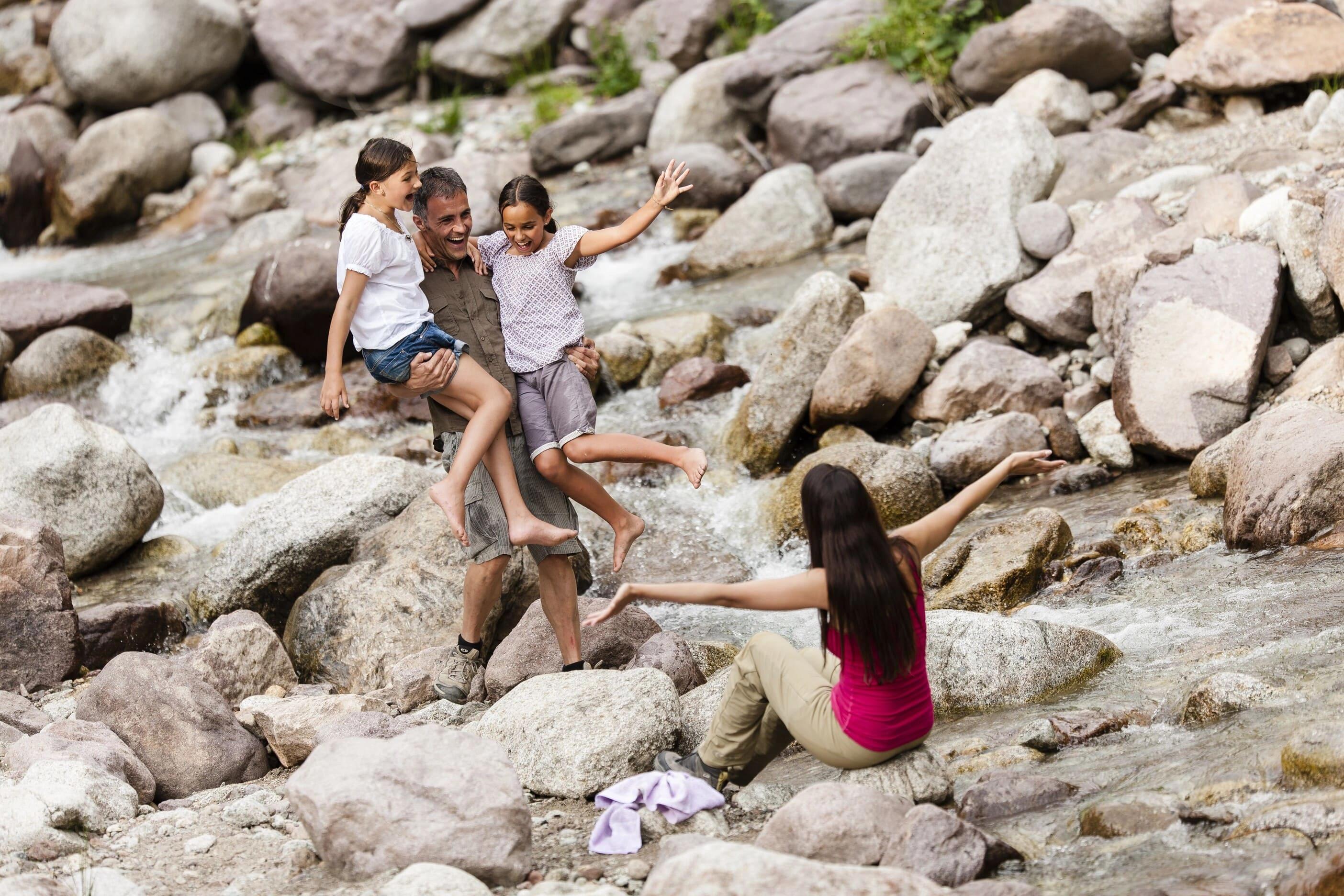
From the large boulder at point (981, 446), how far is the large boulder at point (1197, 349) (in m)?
0.55

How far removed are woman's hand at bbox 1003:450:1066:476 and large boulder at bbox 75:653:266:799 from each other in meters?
3.38

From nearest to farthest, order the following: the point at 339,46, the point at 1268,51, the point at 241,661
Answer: the point at 241,661, the point at 1268,51, the point at 339,46

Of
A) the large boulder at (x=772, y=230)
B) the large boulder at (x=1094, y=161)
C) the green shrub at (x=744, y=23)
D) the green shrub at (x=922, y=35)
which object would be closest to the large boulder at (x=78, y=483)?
the large boulder at (x=772, y=230)

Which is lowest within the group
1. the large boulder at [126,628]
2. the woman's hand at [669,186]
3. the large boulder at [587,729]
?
the large boulder at [126,628]

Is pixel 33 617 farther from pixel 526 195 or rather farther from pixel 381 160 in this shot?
pixel 526 195

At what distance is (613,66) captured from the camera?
17.0m

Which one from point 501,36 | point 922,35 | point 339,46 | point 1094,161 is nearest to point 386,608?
point 1094,161

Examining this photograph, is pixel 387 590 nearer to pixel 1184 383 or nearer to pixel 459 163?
pixel 1184 383

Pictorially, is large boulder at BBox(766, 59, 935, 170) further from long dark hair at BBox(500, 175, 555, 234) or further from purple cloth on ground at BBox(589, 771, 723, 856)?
purple cloth on ground at BBox(589, 771, 723, 856)

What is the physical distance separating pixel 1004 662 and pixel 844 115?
9366mm

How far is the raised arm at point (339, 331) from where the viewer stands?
5.11 metres

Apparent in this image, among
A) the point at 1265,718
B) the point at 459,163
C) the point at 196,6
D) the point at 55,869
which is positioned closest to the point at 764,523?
the point at 1265,718

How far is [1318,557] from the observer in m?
5.60

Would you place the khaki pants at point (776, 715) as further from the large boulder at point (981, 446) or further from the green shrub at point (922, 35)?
the green shrub at point (922, 35)
